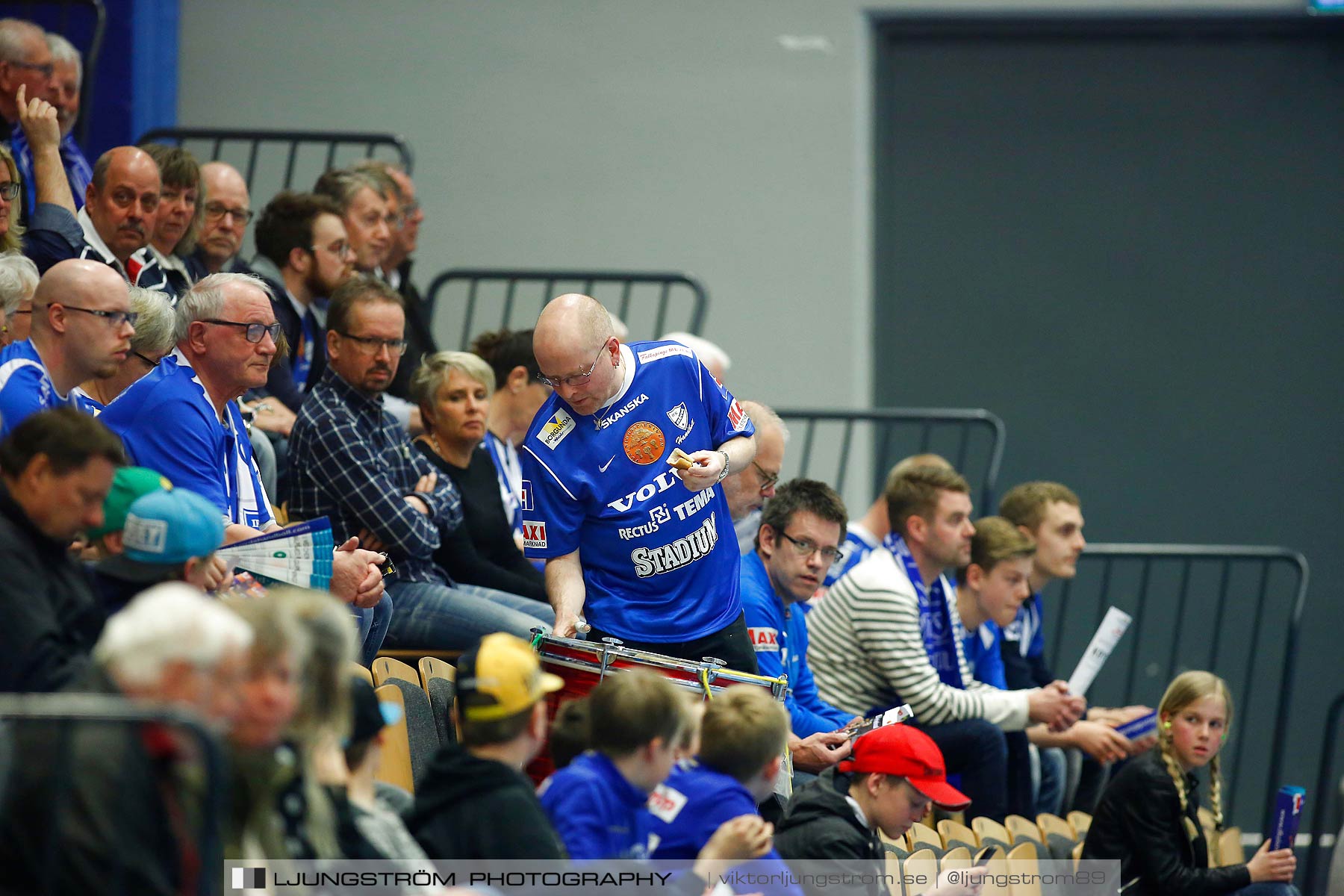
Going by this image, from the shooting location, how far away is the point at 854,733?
5.12 meters

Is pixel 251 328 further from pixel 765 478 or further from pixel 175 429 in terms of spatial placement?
pixel 765 478

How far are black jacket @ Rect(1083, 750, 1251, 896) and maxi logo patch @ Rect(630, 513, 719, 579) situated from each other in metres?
2.06

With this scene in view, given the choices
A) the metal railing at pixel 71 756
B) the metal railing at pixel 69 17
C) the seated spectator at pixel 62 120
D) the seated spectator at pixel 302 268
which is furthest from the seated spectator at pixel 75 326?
the metal railing at pixel 69 17

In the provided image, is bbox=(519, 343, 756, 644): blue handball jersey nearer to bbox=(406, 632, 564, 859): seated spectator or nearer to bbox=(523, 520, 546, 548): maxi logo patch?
bbox=(523, 520, 546, 548): maxi logo patch

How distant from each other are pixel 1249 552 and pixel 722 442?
4.58m

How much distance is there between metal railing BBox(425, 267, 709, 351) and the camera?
30.6 feet

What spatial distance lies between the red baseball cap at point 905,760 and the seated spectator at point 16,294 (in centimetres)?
267

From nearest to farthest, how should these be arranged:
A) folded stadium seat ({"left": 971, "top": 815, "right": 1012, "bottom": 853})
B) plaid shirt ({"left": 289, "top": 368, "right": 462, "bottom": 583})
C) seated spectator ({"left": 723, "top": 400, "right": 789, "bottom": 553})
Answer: plaid shirt ({"left": 289, "top": 368, "right": 462, "bottom": 583}) < seated spectator ({"left": 723, "top": 400, "right": 789, "bottom": 553}) < folded stadium seat ({"left": 971, "top": 815, "right": 1012, "bottom": 853})

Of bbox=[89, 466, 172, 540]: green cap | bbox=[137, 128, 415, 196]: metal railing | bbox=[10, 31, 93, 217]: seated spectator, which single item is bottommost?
bbox=[89, 466, 172, 540]: green cap

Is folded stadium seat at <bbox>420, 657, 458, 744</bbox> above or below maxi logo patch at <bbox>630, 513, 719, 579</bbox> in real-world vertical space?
below

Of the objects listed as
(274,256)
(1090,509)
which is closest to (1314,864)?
(1090,509)

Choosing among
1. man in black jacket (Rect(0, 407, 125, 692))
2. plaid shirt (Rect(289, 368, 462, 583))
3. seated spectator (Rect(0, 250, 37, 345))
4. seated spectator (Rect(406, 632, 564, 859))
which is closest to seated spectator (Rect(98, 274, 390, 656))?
seated spectator (Rect(0, 250, 37, 345))

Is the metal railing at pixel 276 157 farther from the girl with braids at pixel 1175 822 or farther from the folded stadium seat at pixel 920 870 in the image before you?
the folded stadium seat at pixel 920 870

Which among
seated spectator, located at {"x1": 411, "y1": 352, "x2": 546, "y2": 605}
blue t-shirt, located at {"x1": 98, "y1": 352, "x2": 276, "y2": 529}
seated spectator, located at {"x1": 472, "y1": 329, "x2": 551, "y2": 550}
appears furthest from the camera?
seated spectator, located at {"x1": 472, "y1": 329, "x2": 551, "y2": 550}
